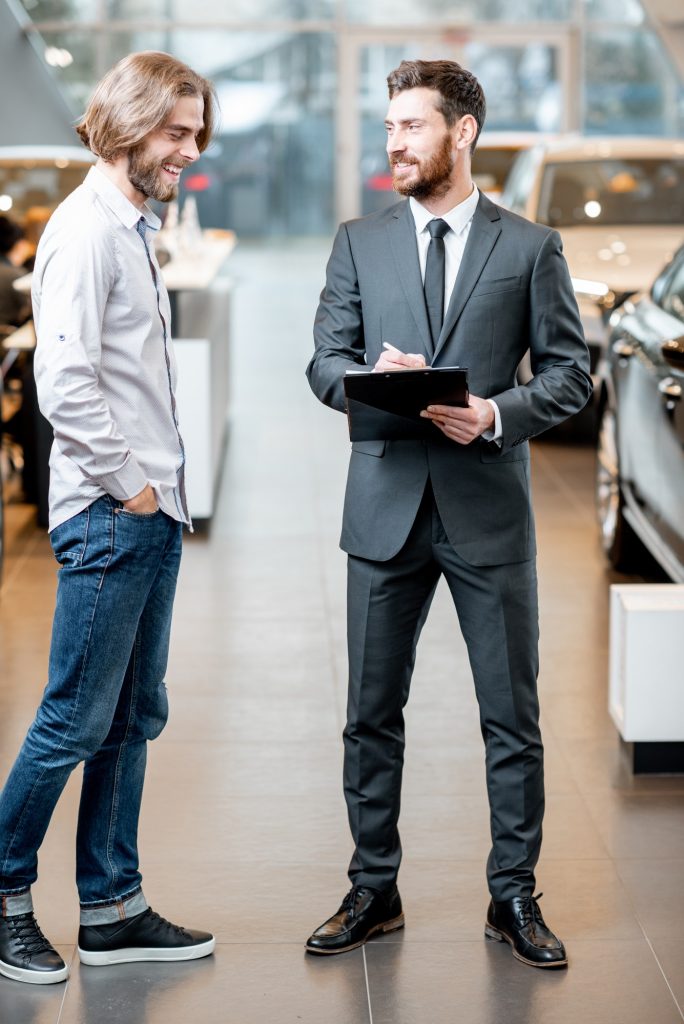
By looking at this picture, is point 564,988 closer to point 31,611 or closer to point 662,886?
point 662,886

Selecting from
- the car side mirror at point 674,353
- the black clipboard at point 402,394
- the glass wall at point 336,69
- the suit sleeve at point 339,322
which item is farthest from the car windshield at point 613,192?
the glass wall at point 336,69

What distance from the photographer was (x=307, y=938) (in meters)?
3.32

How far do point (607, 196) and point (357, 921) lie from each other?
317 inches

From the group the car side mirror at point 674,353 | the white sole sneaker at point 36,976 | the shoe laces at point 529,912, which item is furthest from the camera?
the car side mirror at point 674,353

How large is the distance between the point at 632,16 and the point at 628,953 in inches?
846

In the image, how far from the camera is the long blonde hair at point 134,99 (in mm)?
2814

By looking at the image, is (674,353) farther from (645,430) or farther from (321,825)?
(321,825)

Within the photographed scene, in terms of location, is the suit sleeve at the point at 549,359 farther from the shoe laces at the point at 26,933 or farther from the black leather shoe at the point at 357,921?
the shoe laces at the point at 26,933

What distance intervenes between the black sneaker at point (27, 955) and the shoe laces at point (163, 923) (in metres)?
0.21

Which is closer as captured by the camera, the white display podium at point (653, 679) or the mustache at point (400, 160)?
the mustache at point (400, 160)

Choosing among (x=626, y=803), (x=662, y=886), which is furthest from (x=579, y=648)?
(x=662, y=886)

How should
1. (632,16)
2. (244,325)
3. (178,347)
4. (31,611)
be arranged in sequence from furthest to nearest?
1. (632,16)
2. (244,325)
3. (178,347)
4. (31,611)

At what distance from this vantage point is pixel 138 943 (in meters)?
3.22

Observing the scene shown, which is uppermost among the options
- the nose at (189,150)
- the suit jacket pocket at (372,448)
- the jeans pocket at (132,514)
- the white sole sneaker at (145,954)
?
the nose at (189,150)
